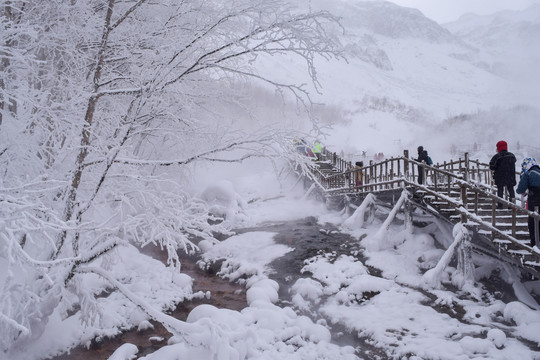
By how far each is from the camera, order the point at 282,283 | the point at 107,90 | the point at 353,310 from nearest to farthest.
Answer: the point at 107,90
the point at 353,310
the point at 282,283

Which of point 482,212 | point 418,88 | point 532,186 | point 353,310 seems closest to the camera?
point 532,186

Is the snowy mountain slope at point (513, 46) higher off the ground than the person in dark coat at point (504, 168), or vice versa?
the snowy mountain slope at point (513, 46)

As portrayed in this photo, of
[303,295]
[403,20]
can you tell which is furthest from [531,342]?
[403,20]

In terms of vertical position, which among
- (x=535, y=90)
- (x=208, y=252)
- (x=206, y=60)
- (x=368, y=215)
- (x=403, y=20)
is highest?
(x=403, y=20)

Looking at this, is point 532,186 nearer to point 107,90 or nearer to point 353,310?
point 353,310

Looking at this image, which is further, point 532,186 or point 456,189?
point 456,189

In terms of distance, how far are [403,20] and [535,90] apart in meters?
100.0

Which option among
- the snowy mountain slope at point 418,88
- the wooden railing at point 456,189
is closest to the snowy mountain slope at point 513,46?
the snowy mountain slope at point 418,88

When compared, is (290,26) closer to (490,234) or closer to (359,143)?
(490,234)

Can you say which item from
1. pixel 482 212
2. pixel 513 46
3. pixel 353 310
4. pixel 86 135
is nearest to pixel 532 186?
pixel 482 212

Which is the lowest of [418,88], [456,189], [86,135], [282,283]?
[282,283]

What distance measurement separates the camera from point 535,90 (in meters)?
85.8

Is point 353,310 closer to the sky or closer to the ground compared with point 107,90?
closer to the ground

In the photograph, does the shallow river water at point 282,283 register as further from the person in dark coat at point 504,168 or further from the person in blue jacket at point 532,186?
the person in dark coat at point 504,168
